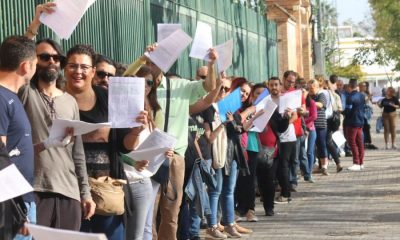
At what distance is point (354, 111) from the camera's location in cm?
2278

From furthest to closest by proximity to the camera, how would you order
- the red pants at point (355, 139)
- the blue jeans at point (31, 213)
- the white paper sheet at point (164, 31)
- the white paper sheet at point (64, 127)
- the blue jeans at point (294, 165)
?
the red pants at point (355, 139) < the blue jeans at point (294, 165) < the white paper sheet at point (164, 31) < the white paper sheet at point (64, 127) < the blue jeans at point (31, 213)

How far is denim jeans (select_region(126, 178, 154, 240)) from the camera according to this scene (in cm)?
862

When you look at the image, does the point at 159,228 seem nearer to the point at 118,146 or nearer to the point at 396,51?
the point at 118,146

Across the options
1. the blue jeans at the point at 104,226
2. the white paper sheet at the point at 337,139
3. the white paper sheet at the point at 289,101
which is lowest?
the white paper sheet at the point at 337,139

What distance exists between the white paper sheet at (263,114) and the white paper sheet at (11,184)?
26.6 ft

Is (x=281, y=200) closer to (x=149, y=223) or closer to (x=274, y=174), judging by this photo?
(x=274, y=174)

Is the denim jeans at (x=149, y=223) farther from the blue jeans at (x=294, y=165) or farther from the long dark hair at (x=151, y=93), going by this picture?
the blue jeans at (x=294, y=165)

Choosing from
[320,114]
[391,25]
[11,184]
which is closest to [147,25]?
[11,184]

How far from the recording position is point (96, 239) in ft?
17.0

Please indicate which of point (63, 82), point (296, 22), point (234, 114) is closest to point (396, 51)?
point (296, 22)

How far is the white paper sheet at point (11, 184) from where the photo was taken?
5.84 m

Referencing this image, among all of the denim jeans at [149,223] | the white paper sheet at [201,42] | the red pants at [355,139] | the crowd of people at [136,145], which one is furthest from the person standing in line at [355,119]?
the denim jeans at [149,223]

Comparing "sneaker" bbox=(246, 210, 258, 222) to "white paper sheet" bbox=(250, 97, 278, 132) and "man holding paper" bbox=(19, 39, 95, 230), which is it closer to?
"white paper sheet" bbox=(250, 97, 278, 132)

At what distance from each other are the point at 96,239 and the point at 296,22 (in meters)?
28.2
